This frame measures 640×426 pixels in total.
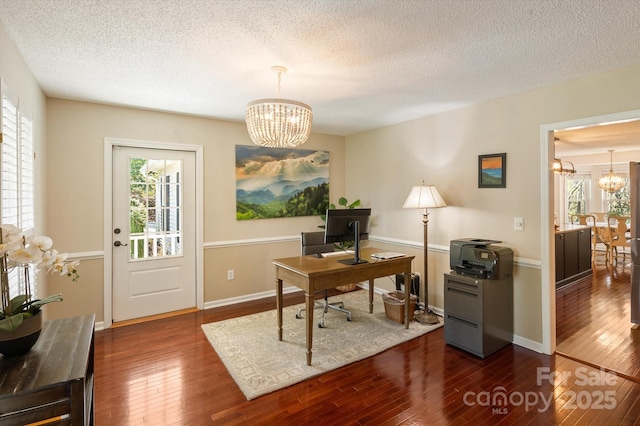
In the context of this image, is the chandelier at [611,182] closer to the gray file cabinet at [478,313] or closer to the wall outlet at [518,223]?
the wall outlet at [518,223]

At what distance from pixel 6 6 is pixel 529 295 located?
4331 mm

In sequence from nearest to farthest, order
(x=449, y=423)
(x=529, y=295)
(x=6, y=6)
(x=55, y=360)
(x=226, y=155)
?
(x=55, y=360)
(x=6, y=6)
(x=449, y=423)
(x=529, y=295)
(x=226, y=155)

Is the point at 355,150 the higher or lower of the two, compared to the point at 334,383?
higher

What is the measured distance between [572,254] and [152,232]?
243 inches

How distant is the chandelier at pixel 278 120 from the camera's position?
93.7 inches

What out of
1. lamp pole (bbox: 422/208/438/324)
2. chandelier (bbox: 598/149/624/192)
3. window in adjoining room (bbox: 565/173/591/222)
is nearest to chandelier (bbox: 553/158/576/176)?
window in adjoining room (bbox: 565/173/591/222)

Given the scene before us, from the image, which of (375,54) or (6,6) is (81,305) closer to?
(6,6)

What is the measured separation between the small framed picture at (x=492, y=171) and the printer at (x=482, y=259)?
0.60 m

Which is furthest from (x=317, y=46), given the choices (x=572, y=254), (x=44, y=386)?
(x=572, y=254)

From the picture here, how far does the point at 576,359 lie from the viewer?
276 cm

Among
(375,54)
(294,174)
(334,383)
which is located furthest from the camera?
(294,174)

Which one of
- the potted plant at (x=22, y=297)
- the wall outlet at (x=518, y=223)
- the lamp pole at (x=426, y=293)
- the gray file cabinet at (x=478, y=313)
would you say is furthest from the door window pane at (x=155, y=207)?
the wall outlet at (x=518, y=223)

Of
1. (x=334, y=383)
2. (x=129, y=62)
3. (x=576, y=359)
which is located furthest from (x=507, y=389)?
(x=129, y=62)

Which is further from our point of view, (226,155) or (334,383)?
(226,155)
